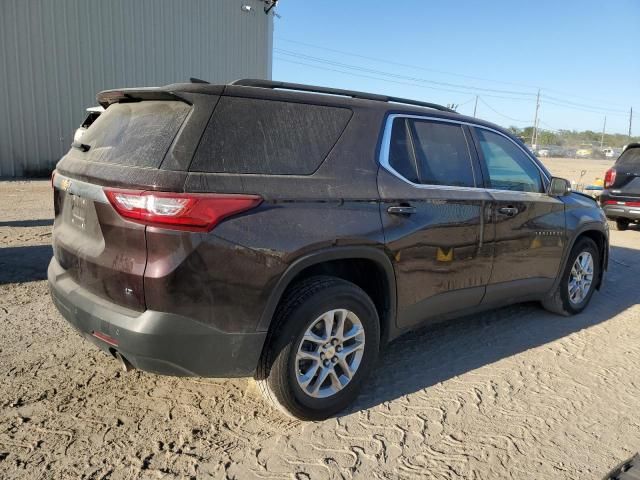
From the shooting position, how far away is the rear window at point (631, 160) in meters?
9.90

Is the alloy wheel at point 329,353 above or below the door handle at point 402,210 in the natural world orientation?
below

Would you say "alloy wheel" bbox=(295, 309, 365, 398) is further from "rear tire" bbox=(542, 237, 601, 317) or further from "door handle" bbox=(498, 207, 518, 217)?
"rear tire" bbox=(542, 237, 601, 317)

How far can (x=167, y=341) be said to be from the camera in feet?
8.14

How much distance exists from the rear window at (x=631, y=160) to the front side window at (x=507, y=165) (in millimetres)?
6694

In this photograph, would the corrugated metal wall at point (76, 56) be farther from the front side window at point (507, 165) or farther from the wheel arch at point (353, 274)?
the wheel arch at point (353, 274)

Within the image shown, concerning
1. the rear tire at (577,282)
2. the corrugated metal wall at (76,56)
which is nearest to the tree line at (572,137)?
the corrugated metal wall at (76,56)

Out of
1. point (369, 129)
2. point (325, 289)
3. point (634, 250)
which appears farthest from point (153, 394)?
point (634, 250)

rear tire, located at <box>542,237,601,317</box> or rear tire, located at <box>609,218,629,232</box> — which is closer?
rear tire, located at <box>542,237,601,317</box>

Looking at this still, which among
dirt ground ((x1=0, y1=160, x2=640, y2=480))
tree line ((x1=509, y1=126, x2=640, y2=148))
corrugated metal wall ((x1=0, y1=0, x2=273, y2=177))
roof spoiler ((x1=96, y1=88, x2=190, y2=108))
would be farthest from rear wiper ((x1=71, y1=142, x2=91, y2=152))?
tree line ((x1=509, y1=126, x2=640, y2=148))

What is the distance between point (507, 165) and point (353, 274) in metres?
1.89

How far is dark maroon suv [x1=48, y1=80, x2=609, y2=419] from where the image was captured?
2.47m

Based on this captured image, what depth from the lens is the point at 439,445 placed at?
9.37ft

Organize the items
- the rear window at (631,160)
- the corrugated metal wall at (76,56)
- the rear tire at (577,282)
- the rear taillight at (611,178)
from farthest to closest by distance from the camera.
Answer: the corrugated metal wall at (76,56), the rear taillight at (611,178), the rear window at (631,160), the rear tire at (577,282)

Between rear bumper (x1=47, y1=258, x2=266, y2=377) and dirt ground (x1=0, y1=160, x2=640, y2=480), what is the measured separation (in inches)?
18.0
